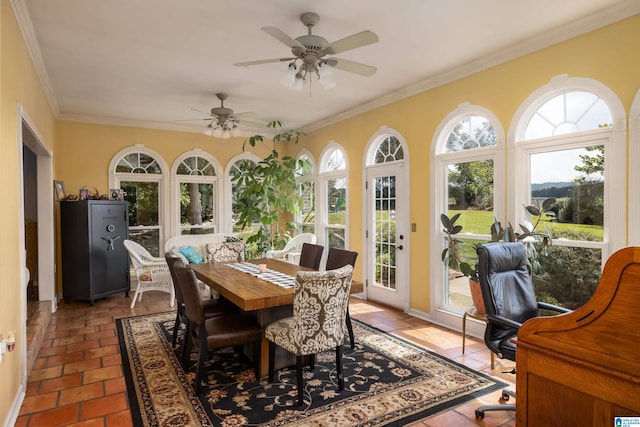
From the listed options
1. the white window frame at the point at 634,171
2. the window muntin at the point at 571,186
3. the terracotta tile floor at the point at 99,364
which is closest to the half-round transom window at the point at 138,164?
the terracotta tile floor at the point at 99,364

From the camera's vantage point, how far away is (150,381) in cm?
282

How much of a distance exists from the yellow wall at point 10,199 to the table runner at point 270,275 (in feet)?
5.68

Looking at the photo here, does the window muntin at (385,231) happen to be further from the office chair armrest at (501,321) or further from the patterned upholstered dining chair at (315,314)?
the office chair armrest at (501,321)

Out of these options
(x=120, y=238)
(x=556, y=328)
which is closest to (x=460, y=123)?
(x=556, y=328)

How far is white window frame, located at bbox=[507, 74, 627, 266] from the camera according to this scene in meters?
2.75

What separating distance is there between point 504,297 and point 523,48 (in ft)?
7.50

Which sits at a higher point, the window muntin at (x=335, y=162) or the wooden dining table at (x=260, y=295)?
the window muntin at (x=335, y=162)

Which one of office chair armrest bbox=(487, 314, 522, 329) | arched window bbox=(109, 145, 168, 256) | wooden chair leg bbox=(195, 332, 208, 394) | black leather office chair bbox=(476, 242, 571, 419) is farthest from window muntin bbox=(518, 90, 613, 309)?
arched window bbox=(109, 145, 168, 256)

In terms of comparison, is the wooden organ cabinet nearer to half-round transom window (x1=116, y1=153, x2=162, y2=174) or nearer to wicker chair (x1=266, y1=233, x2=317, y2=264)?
wicker chair (x1=266, y1=233, x2=317, y2=264)

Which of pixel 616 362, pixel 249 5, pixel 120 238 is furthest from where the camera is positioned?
pixel 120 238

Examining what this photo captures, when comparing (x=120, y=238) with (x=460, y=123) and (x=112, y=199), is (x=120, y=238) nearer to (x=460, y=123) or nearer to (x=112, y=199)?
(x=112, y=199)

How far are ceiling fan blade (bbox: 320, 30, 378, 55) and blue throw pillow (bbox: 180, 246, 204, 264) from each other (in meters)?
3.98

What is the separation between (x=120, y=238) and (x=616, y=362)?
19.0ft

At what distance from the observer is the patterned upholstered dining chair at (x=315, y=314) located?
240 centimetres
